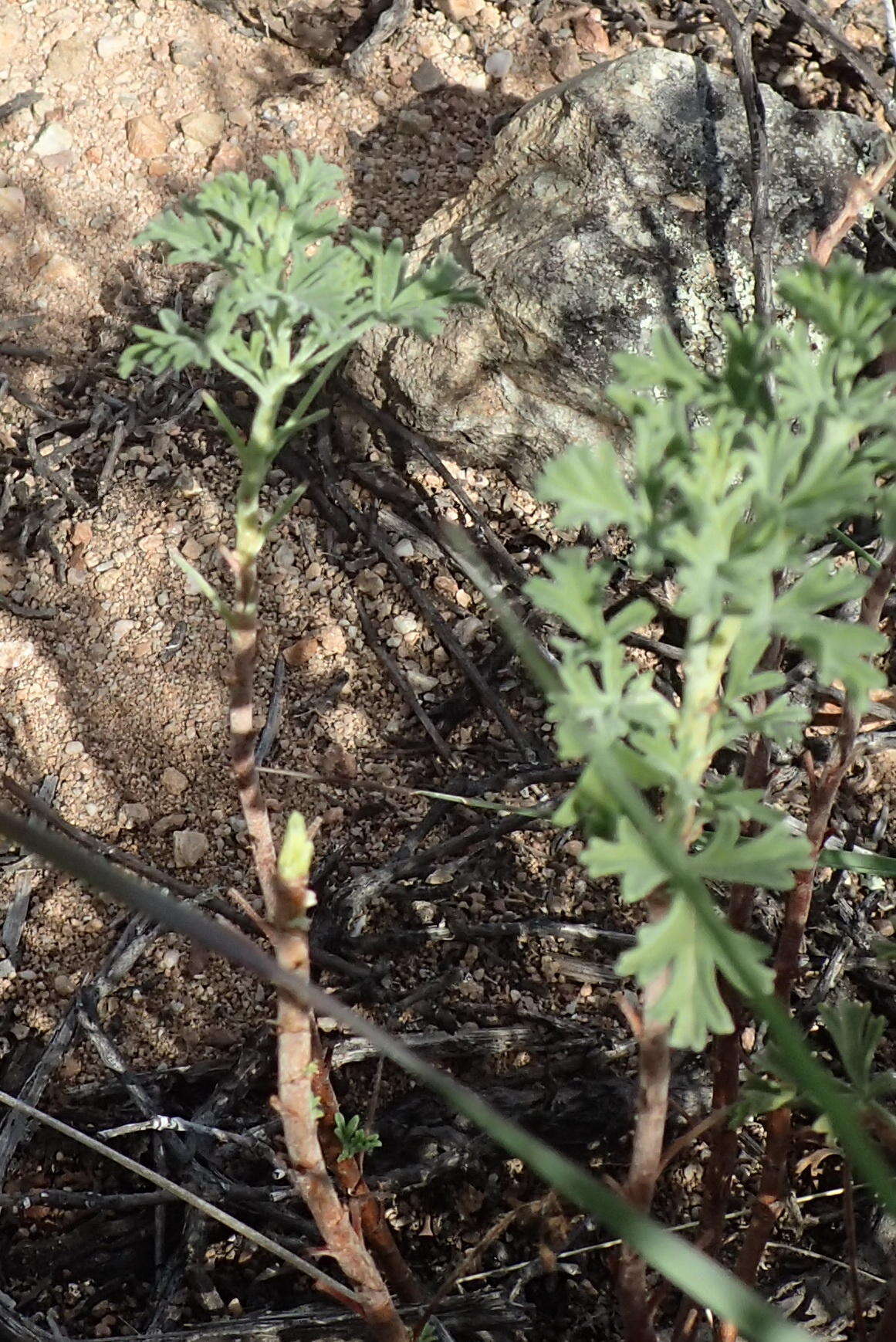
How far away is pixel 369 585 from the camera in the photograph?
269 cm

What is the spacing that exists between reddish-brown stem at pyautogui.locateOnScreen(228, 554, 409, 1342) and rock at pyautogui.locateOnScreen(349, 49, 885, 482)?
168 centimetres

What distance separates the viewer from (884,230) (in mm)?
2805

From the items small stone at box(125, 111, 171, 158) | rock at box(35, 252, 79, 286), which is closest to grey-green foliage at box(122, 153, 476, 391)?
rock at box(35, 252, 79, 286)

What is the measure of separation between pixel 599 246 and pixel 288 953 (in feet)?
6.73

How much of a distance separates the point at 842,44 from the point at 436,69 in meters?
1.52

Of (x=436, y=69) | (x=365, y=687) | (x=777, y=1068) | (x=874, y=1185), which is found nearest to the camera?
(x=874, y=1185)

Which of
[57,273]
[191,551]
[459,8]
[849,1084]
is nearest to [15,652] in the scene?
[191,551]

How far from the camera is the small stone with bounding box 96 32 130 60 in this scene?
3.55 meters

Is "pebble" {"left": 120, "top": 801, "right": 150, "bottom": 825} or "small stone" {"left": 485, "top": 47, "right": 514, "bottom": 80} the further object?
"small stone" {"left": 485, "top": 47, "right": 514, "bottom": 80}

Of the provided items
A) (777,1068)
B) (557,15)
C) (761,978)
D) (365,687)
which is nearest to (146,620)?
(365,687)

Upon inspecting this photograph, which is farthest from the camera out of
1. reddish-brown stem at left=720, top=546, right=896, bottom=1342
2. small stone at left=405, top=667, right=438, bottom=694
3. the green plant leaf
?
small stone at left=405, top=667, right=438, bottom=694

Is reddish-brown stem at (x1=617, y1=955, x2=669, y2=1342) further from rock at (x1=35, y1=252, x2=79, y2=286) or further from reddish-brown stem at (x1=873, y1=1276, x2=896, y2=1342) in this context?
rock at (x1=35, y1=252, x2=79, y2=286)

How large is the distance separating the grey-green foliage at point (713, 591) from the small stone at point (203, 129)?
2.90 meters

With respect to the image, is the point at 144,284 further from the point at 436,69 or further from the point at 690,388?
the point at 690,388
